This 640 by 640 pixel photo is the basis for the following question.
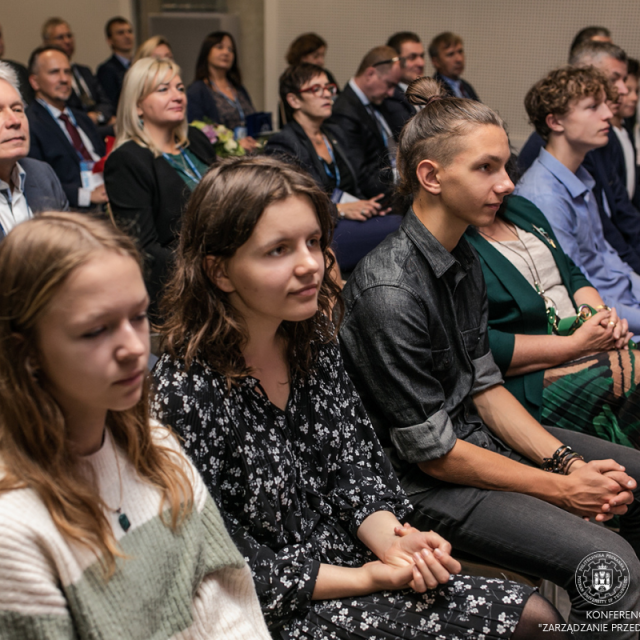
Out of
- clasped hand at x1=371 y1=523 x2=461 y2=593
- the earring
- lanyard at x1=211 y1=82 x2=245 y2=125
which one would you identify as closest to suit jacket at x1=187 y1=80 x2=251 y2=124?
lanyard at x1=211 y1=82 x2=245 y2=125

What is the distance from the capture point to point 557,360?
207cm

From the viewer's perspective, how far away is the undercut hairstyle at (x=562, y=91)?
2715 mm

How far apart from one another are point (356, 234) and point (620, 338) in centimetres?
148

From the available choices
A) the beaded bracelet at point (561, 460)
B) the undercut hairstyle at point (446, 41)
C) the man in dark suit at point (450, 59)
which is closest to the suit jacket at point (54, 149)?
the beaded bracelet at point (561, 460)

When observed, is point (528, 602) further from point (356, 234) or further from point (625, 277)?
point (356, 234)

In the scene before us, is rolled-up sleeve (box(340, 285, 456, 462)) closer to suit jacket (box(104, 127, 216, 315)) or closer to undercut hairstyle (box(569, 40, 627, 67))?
suit jacket (box(104, 127, 216, 315))

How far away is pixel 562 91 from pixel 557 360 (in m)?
1.22

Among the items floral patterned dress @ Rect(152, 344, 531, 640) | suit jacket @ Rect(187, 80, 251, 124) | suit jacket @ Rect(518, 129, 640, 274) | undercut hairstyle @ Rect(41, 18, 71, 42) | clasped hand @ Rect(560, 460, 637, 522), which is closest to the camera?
floral patterned dress @ Rect(152, 344, 531, 640)

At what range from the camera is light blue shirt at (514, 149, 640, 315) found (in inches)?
104

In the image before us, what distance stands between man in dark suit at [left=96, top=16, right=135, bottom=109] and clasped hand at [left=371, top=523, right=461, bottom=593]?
6.43 m

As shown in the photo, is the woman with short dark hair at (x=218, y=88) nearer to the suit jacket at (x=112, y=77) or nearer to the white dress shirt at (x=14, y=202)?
the suit jacket at (x=112, y=77)

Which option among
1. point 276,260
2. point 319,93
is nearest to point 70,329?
point 276,260

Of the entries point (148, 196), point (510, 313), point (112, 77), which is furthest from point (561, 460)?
point (112, 77)

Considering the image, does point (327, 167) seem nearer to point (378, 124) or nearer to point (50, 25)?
point (378, 124)
